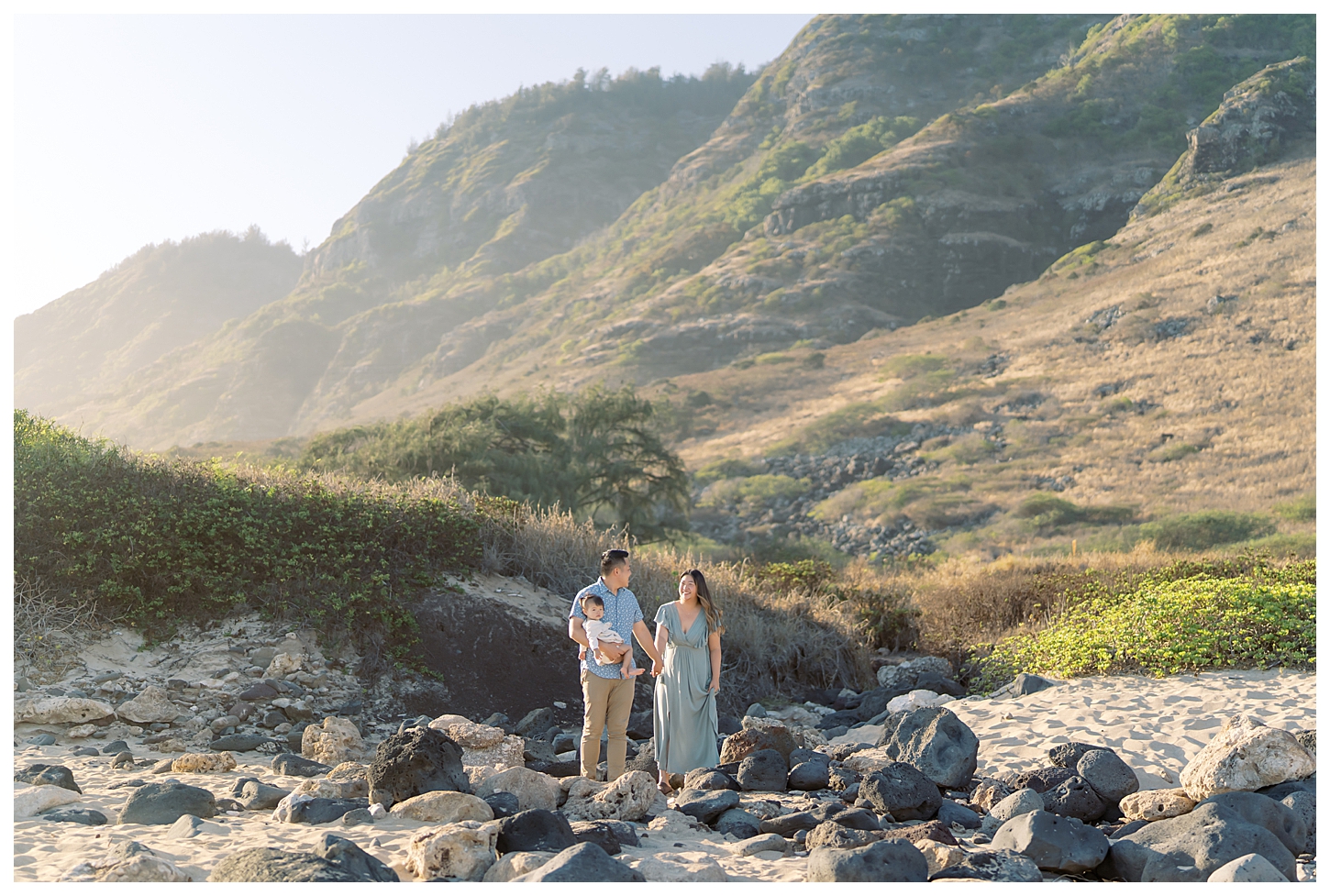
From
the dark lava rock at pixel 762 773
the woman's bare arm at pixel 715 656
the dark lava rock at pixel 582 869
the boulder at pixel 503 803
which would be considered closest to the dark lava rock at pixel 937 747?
the dark lava rock at pixel 762 773

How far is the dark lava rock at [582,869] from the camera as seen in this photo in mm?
3953

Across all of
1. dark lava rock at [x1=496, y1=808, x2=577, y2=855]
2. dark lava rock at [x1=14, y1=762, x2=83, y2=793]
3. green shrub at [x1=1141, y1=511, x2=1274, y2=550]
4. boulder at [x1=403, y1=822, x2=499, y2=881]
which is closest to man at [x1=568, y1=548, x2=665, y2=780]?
dark lava rock at [x1=496, y1=808, x2=577, y2=855]

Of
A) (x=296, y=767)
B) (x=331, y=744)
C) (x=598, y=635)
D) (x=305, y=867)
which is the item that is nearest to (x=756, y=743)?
(x=598, y=635)

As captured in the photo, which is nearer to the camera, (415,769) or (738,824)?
(738,824)

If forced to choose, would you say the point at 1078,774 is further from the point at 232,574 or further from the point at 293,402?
the point at 293,402

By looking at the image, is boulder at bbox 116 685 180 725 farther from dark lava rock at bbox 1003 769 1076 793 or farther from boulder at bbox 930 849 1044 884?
dark lava rock at bbox 1003 769 1076 793

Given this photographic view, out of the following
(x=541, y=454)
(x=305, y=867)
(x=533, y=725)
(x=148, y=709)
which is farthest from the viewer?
(x=541, y=454)

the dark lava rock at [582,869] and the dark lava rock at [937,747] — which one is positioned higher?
the dark lava rock at [582,869]

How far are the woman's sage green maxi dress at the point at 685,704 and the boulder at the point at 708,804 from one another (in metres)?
0.70

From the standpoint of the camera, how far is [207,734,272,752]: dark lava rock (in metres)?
6.89

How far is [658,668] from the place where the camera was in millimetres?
6414

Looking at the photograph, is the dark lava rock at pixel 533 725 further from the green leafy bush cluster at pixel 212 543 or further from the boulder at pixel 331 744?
the boulder at pixel 331 744

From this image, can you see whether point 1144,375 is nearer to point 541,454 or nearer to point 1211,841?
point 541,454

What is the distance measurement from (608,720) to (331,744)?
84.0 inches
